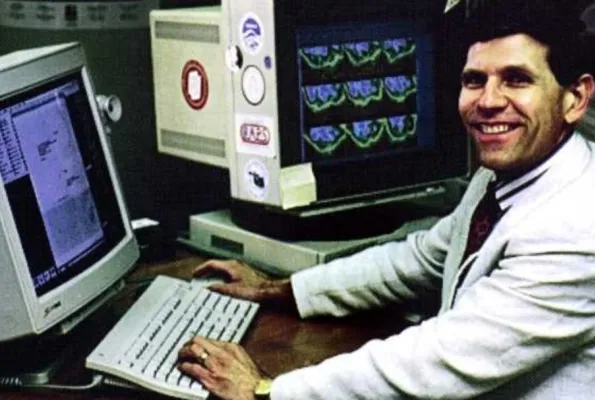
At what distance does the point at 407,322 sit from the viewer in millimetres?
2031

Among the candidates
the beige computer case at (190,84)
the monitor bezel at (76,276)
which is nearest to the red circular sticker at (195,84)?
the beige computer case at (190,84)

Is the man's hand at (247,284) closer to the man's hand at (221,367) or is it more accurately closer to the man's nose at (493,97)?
the man's hand at (221,367)

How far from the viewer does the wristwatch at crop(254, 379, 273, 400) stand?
1.66 m

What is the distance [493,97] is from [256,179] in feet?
2.16

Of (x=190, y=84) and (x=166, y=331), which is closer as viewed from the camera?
(x=166, y=331)

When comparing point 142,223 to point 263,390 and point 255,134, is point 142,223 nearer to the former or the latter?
point 255,134

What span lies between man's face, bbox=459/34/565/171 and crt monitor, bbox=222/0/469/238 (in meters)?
0.49

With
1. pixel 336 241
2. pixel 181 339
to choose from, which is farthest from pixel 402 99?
pixel 181 339

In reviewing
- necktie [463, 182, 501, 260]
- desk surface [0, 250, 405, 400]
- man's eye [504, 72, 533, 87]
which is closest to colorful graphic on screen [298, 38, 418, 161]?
desk surface [0, 250, 405, 400]

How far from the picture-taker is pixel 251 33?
6.93 ft

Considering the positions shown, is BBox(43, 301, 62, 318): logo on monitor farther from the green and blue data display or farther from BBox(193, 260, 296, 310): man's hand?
the green and blue data display

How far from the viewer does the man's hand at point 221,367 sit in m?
1.68

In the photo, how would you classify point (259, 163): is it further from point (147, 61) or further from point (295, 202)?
point (147, 61)

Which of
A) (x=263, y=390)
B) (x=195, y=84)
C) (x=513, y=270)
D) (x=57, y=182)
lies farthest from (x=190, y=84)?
(x=513, y=270)
